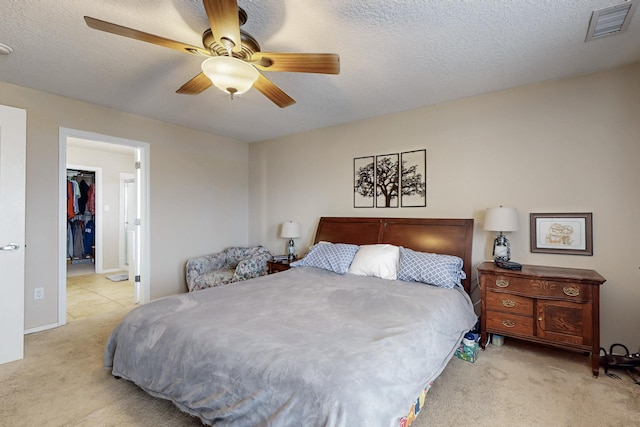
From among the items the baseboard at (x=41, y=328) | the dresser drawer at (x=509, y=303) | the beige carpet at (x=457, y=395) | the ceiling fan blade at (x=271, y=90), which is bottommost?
the beige carpet at (x=457, y=395)

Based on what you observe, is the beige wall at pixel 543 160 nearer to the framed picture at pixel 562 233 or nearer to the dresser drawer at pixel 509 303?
the framed picture at pixel 562 233

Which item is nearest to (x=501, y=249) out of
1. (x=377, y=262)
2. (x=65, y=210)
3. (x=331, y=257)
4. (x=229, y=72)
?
(x=377, y=262)

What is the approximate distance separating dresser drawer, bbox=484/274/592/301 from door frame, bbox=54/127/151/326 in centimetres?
407

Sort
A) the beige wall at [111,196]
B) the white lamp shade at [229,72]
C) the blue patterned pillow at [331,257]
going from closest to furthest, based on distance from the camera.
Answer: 1. the white lamp shade at [229,72]
2. the blue patterned pillow at [331,257]
3. the beige wall at [111,196]

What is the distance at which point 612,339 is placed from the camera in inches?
102

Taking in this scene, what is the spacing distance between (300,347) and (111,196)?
6686 millimetres

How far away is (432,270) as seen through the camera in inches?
108

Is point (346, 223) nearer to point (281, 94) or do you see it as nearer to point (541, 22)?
point (281, 94)

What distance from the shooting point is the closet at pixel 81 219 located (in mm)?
6582

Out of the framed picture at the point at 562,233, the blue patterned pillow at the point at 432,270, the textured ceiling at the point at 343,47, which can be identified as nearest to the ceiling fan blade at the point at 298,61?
the textured ceiling at the point at 343,47

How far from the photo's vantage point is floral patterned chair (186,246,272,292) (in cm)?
392

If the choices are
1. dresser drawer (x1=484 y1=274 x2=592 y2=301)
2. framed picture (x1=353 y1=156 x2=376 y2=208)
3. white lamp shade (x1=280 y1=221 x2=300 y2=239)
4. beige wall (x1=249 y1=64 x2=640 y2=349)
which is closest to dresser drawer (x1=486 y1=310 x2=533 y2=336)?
dresser drawer (x1=484 y1=274 x2=592 y2=301)

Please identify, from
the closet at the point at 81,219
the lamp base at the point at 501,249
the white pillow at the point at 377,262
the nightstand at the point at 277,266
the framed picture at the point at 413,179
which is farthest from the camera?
the closet at the point at 81,219

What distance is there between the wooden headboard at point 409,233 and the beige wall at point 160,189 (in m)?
1.82
